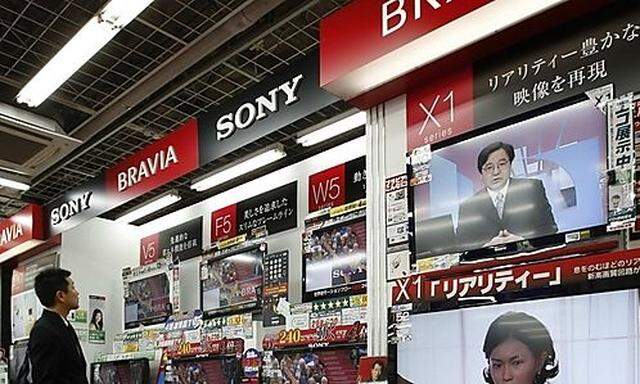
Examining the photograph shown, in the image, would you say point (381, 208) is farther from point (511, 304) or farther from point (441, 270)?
point (511, 304)

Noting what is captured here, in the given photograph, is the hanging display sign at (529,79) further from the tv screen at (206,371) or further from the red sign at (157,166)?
the tv screen at (206,371)

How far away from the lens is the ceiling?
499 centimetres

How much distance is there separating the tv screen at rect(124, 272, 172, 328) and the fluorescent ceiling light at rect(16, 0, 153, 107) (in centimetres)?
211

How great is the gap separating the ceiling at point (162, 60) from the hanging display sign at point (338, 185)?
15.3 inches

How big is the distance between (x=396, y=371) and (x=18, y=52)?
423 cm

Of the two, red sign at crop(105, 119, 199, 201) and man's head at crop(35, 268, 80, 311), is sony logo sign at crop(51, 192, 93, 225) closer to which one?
red sign at crop(105, 119, 199, 201)

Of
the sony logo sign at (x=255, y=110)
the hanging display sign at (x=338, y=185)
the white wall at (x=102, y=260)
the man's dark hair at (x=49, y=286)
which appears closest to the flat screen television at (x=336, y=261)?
the hanging display sign at (x=338, y=185)

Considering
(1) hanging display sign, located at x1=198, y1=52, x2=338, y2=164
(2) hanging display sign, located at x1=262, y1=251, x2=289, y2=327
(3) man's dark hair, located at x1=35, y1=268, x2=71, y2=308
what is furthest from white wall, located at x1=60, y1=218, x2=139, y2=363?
(3) man's dark hair, located at x1=35, y1=268, x2=71, y2=308

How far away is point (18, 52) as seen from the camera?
219 inches

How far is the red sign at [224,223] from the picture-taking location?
6.15m

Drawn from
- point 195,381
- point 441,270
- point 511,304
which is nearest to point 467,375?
point 511,304

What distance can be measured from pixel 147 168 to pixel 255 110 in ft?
4.92

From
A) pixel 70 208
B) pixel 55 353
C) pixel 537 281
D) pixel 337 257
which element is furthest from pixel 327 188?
pixel 537 281

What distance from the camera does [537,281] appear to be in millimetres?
2275
